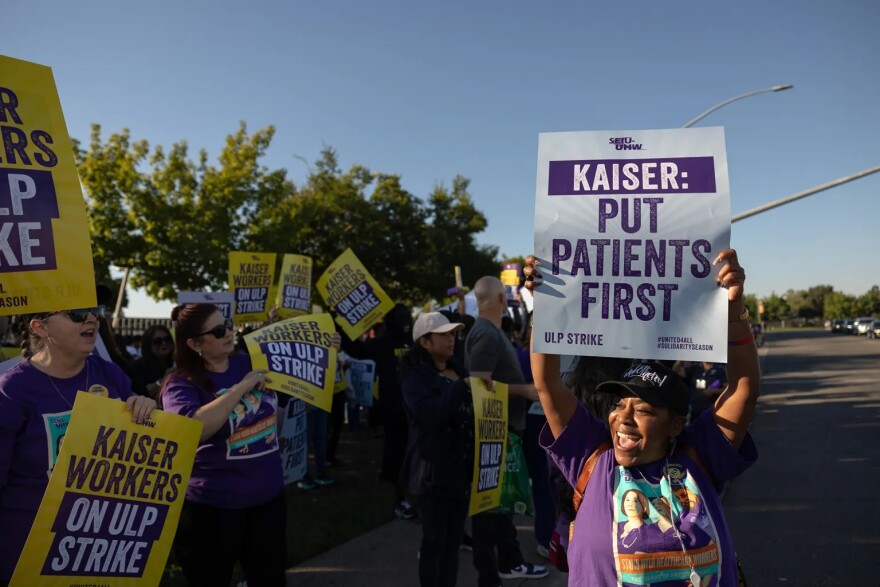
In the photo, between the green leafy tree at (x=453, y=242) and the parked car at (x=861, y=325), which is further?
the parked car at (x=861, y=325)

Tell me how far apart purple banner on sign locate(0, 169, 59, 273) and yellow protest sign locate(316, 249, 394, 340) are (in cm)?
512

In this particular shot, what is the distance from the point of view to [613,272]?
2275 millimetres

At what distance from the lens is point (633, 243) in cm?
227

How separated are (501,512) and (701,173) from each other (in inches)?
112

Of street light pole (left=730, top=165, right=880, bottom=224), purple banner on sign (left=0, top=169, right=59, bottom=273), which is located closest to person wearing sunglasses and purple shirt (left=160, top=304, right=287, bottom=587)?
purple banner on sign (left=0, top=169, right=59, bottom=273)

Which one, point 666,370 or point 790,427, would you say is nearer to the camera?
point 666,370

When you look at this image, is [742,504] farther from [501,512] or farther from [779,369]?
[779,369]

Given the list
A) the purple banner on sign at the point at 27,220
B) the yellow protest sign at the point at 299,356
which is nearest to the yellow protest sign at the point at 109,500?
the purple banner on sign at the point at 27,220

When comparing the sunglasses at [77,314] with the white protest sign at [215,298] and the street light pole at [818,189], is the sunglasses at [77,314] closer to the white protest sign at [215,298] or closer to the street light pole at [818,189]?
the white protest sign at [215,298]

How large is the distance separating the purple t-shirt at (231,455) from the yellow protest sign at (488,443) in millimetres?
1255

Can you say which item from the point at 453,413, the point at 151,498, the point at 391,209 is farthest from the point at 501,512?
the point at 391,209

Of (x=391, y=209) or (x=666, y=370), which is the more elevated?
(x=391, y=209)

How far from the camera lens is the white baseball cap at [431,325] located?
4051mm

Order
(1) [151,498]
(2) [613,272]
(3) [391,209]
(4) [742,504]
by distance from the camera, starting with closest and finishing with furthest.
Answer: (2) [613,272] < (1) [151,498] < (4) [742,504] < (3) [391,209]
